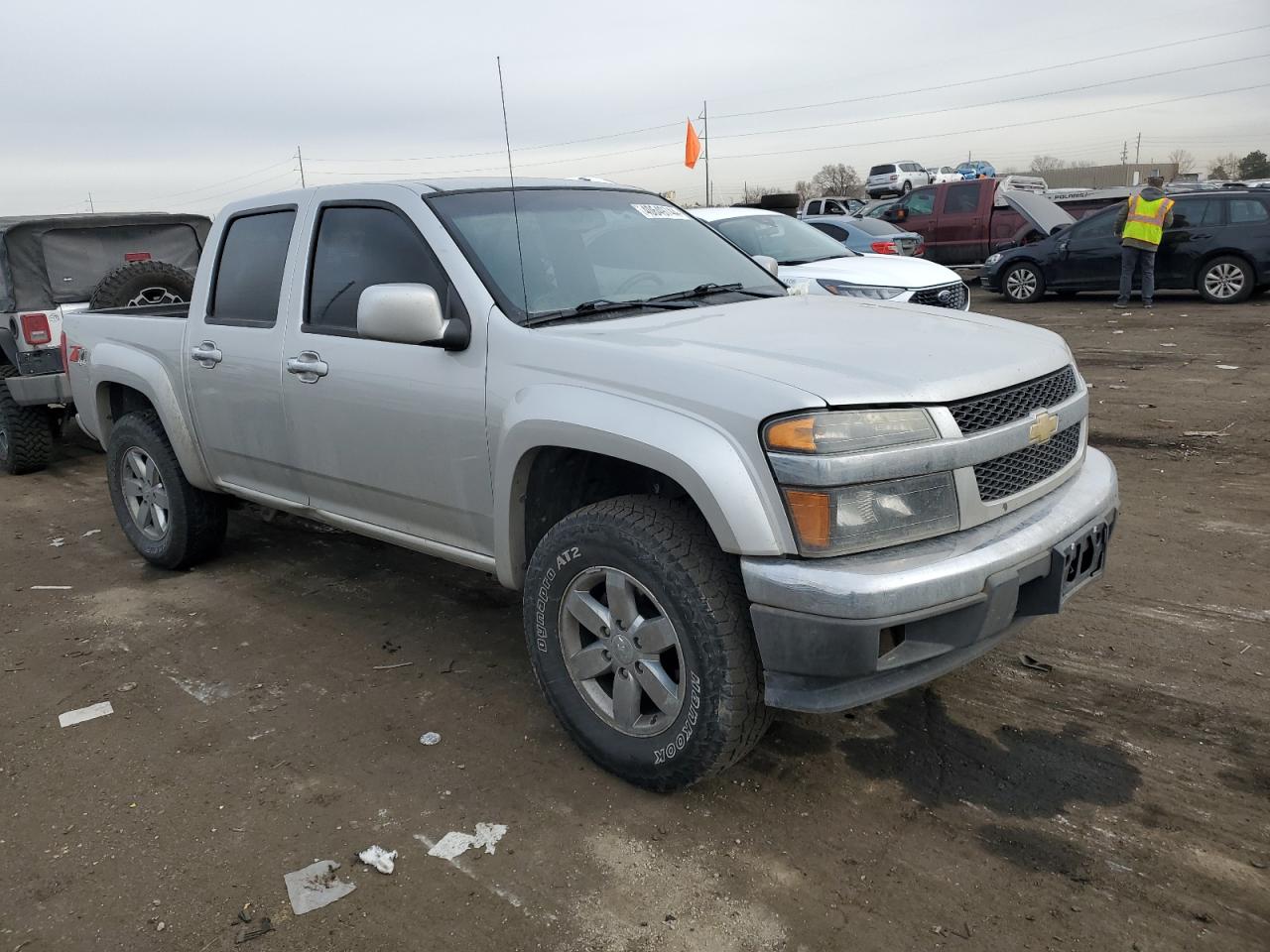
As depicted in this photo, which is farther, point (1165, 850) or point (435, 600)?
point (435, 600)

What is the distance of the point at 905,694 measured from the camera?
11.6ft

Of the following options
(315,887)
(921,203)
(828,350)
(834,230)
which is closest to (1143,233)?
(834,230)

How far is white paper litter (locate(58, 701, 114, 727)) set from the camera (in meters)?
3.63

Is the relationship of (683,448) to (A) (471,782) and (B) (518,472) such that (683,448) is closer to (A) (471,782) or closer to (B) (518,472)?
(B) (518,472)

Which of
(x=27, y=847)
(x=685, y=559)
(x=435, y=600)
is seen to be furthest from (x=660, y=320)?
(x=27, y=847)

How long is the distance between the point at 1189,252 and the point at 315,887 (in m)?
14.6

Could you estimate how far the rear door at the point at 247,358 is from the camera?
4.13 meters

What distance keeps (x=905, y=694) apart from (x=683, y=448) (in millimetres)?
1494

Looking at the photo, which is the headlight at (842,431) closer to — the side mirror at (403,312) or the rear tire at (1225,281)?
the side mirror at (403,312)

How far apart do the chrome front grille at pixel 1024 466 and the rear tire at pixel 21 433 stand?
7.56 metres

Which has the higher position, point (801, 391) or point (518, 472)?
point (801, 391)

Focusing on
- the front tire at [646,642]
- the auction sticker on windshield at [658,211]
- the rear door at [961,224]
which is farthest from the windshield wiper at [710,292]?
the rear door at [961,224]

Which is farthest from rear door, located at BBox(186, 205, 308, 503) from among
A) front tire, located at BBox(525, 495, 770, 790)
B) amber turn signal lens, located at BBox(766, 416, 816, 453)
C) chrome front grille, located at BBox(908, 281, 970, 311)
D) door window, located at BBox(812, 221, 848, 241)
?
door window, located at BBox(812, 221, 848, 241)

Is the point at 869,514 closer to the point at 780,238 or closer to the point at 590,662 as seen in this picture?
the point at 590,662
